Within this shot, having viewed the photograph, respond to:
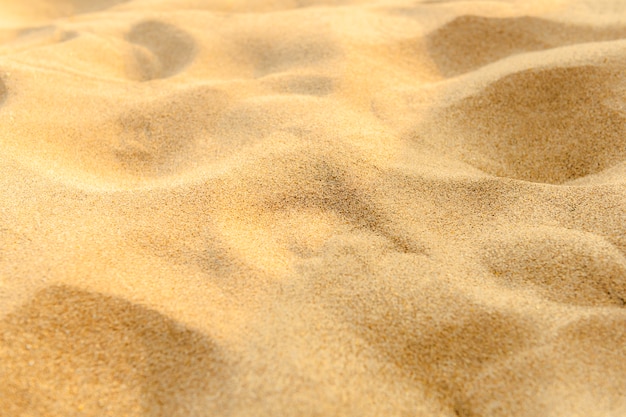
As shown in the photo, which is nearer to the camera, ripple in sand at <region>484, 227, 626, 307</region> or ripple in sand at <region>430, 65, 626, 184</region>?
ripple in sand at <region>484, 227, 626, 307</region>

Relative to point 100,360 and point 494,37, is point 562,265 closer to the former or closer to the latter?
point 100,360

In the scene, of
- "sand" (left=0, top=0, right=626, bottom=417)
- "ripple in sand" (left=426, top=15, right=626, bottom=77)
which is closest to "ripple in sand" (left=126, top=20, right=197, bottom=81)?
"sand" (left=0, top=0, right=626, bottom=417)

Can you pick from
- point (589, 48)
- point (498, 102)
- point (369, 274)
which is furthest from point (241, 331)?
point (589, 48)

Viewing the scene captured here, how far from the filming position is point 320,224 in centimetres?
117

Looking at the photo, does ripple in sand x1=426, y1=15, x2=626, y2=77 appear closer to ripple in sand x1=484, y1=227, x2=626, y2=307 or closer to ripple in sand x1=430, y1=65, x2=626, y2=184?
ripple in sand x1=430, y1=65, x2=626, y2=184

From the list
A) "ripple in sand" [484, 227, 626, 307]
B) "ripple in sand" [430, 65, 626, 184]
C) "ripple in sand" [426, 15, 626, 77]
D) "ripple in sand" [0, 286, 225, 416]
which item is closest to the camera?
"ripple in sand" [0, 286, 225, 416]

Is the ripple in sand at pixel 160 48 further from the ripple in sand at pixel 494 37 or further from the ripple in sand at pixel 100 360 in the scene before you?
the ripple in sand at pixel 100 360

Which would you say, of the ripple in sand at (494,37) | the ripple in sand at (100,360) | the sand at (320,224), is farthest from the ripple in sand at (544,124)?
the ripple in sand at (100,360)

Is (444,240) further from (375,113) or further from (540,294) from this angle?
(375,113)

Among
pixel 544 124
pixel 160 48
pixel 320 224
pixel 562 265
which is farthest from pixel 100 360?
pixel 160 48

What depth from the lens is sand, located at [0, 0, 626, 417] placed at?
87 cm

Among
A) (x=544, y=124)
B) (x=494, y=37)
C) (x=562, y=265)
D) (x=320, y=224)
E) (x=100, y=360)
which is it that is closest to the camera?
(x=100, y=360)

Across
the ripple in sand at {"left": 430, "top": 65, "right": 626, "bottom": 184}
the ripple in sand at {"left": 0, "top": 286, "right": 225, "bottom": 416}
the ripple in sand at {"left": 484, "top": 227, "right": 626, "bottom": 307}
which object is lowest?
the ripple in sand at {"left": 0, "top": 286, "right": 225, "bottom": 416}

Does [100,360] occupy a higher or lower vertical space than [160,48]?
lower
